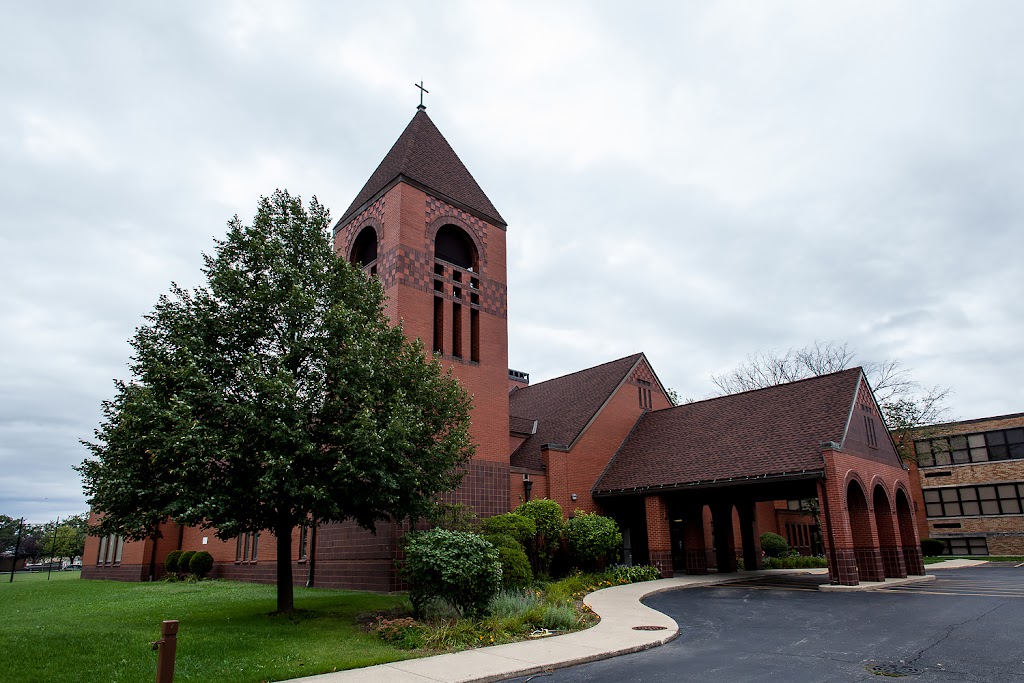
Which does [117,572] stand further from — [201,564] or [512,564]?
[512,564]

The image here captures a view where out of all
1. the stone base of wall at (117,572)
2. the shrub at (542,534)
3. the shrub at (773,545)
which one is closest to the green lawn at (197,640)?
the shrub at (542,534)

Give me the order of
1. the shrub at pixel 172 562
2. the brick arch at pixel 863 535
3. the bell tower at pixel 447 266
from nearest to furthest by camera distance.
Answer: the brick arch at pixel 863 535
the bell tower at pixel 447 266
the shrub at pixel 172 562

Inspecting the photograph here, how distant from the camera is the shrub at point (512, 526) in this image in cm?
1912

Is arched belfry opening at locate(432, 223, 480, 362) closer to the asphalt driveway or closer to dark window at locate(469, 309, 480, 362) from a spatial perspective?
dark window at locate(469, 309, 480, 362)

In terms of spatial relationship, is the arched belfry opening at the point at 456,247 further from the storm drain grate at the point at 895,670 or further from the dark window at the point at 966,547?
the dark window at the point at 966,547

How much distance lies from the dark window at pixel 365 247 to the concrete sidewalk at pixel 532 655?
15.2m

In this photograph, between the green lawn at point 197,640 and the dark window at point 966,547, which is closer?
the green lawn at point 197,640

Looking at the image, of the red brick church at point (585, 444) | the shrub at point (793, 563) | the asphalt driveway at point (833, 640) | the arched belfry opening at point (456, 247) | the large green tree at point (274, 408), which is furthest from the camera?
the shrub at point (793, 563)

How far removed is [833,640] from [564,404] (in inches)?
838

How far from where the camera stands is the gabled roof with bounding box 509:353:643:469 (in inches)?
1130

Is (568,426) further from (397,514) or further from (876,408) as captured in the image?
(397,514)

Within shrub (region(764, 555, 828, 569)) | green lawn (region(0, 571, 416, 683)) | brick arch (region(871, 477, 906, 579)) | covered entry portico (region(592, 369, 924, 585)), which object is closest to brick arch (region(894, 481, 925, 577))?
covered entry portico (region(592, 369, 924, 585))

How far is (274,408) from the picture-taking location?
12914 millimetres

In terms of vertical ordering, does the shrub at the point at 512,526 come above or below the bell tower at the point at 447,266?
below
